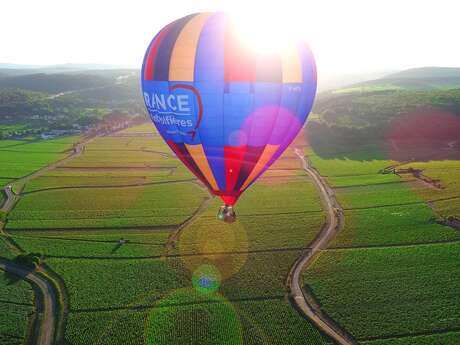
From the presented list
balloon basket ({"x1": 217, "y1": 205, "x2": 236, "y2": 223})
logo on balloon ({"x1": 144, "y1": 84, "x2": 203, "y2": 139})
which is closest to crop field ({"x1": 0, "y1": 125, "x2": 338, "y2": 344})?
balloon basket ({"x1": 217, "y1": 205, "x2": 236, "y2": 223})

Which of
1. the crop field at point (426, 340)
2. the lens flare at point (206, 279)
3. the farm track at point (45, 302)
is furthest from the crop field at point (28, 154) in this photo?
the crop field at point (426, 340)

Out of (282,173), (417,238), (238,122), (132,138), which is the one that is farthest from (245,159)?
(132,138)

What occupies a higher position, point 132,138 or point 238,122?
point 238,122

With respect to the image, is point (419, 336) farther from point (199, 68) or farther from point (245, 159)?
point (199, 68)

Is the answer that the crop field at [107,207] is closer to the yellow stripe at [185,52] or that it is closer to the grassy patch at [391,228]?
the grassy patch at [391,228]

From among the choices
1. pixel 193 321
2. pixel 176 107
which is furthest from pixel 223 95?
pixel 193 321

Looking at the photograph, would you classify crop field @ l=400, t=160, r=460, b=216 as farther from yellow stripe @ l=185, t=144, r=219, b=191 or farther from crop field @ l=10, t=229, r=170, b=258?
crop field @ l=10, t=229, r=170, b=258

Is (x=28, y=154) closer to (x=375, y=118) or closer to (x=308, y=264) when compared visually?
(x=308, y=264)
